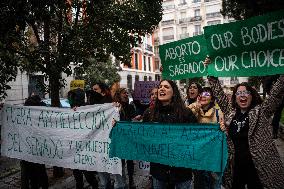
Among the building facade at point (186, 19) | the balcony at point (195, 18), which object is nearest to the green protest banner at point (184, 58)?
the building facade at point (186, 19)

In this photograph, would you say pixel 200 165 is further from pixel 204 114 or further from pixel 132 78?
pixel 132 78

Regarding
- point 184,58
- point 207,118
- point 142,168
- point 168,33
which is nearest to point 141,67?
point 168,33

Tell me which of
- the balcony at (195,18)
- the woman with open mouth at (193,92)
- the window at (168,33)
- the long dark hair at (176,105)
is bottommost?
the long dark hair at (176,105)

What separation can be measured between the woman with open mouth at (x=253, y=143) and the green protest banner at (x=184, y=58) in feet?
3.32

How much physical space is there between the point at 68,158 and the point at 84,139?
0.41 meters

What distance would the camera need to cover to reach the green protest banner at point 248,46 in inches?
127

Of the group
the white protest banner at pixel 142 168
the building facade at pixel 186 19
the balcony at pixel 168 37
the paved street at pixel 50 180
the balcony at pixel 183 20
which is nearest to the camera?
the white protest banner at pixel 142 168

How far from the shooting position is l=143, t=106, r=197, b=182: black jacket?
3.40 m

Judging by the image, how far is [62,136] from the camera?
15.9ft

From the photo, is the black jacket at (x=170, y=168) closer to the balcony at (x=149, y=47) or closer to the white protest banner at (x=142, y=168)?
the white protest banner at (x=142, y=168)

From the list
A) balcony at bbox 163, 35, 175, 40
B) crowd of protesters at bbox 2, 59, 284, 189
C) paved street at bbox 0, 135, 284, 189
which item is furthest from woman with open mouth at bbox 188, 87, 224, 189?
balcony at bbox 163, 35, 175, 40

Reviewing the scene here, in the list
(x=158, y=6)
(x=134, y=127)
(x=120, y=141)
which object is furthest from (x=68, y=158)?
(x=158, y=6)

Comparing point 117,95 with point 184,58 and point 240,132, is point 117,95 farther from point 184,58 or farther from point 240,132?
point 240,132

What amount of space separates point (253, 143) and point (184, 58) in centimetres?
188
